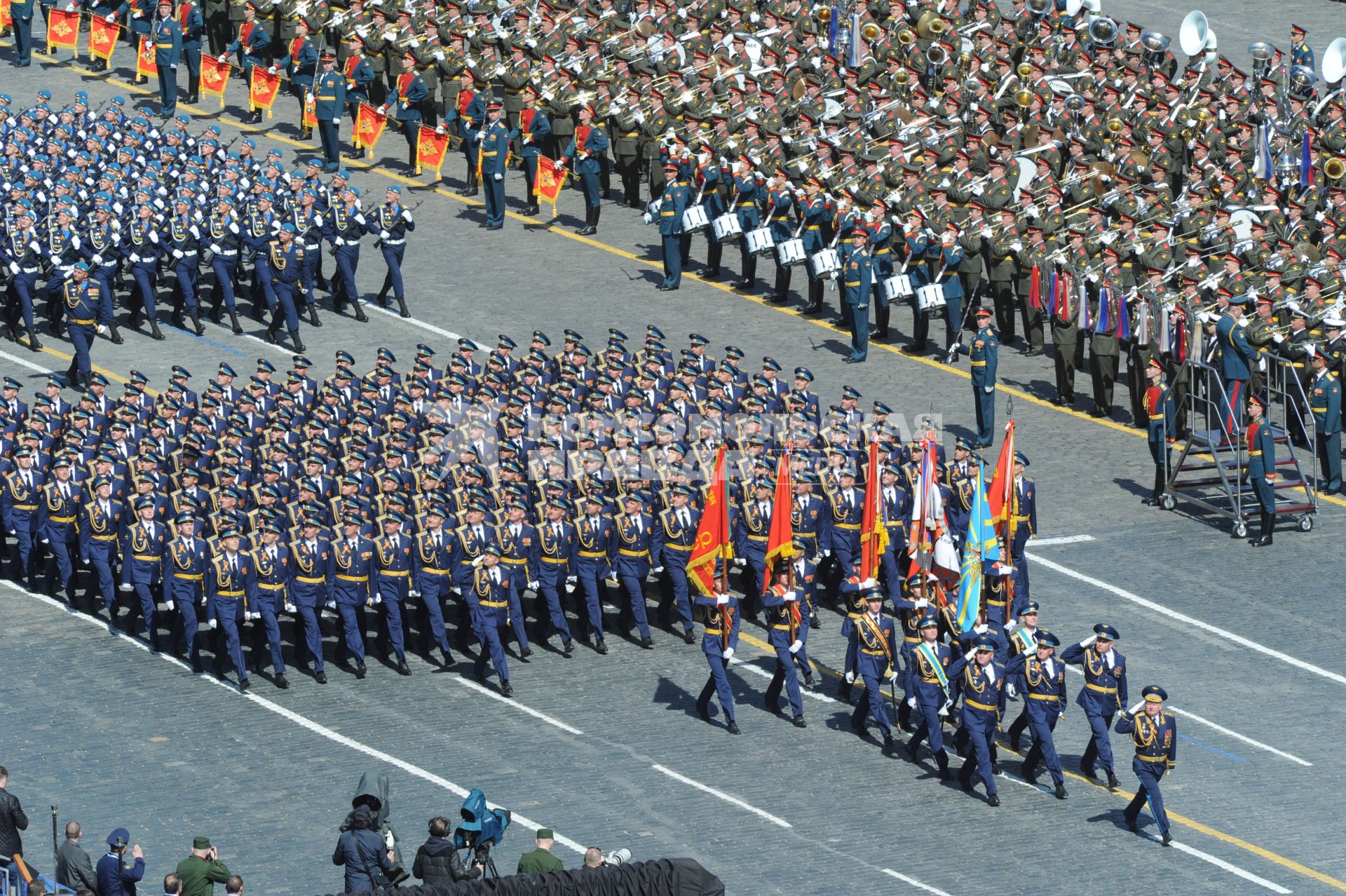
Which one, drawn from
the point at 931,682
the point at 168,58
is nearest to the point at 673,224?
the point at 168,58

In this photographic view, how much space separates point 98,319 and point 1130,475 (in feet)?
51.0

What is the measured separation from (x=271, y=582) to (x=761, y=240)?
14914mm

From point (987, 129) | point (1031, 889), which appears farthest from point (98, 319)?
point (1031, 889)

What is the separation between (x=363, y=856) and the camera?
24.4 m

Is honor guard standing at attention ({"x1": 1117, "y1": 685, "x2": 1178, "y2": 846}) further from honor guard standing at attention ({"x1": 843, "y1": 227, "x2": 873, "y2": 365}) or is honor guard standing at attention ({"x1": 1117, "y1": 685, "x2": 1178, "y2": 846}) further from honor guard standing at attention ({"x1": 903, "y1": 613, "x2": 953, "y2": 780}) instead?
honor guard standing at attention ({"x1": 843, "y1": 227, "x2": 873, "y2": 365})

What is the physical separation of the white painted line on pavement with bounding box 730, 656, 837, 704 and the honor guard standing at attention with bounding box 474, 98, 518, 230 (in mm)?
15837

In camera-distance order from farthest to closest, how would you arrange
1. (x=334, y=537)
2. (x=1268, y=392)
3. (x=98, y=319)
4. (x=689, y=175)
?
(x=689, y=175)
(x=98, y=319)
(x=1268, y=392)
(x=334, y=537)

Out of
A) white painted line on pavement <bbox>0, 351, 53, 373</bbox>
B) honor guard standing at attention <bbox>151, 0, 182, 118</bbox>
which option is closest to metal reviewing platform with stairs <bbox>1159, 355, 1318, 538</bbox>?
white painted line on pavement <bbox>0, 351, 53, 373</bbox>

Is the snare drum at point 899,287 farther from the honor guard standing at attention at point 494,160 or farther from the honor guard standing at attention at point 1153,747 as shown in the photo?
the honor guard standing at attention at point 1153,747

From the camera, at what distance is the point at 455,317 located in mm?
43875

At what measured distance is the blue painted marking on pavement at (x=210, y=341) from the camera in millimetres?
41875

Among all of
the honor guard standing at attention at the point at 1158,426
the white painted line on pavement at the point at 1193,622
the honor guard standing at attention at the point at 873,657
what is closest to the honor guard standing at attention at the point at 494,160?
the honor guard standing at attention at the point at 1158,426

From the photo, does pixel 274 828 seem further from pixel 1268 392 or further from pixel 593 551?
pixel 1268 392

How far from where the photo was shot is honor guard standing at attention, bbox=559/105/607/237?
46.6m
